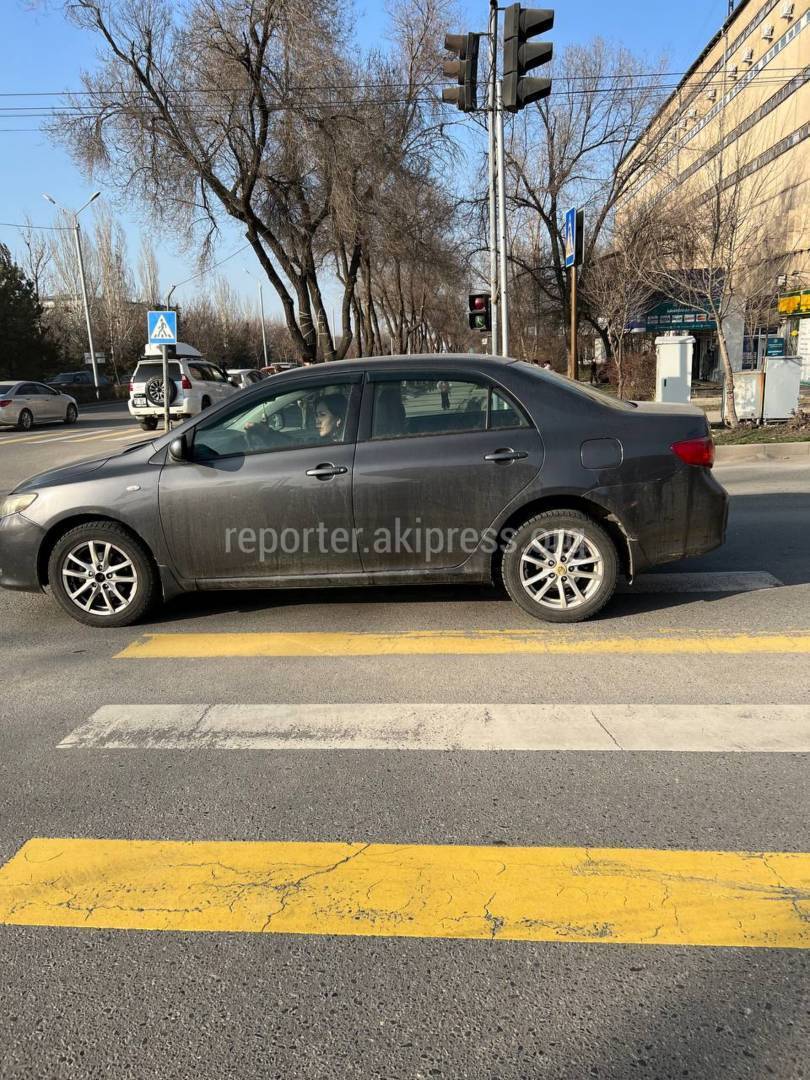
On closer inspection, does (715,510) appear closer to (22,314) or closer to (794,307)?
(794,307)

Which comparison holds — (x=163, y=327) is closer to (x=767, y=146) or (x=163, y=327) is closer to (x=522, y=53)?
(x=522, y=53)

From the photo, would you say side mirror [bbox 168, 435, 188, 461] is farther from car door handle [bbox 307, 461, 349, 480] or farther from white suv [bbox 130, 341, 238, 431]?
white suv [bbox 130, 341, 238, 431]

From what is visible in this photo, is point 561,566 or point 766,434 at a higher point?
point 766,434

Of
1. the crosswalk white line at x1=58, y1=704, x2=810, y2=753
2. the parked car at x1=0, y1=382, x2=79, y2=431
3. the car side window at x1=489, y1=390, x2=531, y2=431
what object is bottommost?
the crosswalk white line at x1=58, y1=704, x2=810, y2=753

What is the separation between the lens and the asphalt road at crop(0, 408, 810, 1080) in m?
1.88

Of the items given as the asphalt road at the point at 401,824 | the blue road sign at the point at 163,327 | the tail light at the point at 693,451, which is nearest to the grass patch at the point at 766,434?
the asphalt road at the point at 401,824

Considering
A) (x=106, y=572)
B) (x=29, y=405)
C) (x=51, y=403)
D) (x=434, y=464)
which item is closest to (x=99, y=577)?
(x=106, y=572)

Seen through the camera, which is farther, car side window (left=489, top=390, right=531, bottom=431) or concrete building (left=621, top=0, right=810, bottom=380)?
concrete building (left=621, top=0, right=810, bottom=380)

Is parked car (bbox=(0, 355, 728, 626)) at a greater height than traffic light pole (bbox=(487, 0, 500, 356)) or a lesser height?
lesser

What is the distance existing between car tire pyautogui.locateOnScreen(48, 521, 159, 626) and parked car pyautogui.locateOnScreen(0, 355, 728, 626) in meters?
0.01

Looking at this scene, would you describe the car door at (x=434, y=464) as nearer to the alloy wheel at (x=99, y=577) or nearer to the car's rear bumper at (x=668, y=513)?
the car's rear bumper at (x=668, y=513)

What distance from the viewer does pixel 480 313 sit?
15797 mm

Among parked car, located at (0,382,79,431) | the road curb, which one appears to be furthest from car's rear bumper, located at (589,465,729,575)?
parked car, located at (0,382,79,431)

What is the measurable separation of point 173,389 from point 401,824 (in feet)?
68.5
